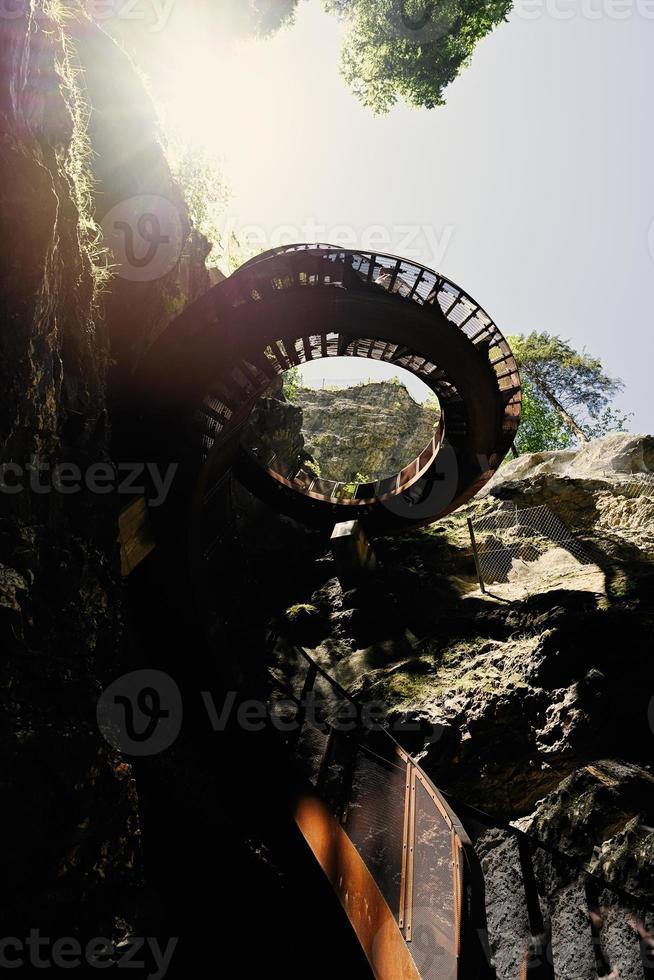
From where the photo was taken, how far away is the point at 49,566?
4.52m

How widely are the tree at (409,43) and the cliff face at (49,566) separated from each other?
46.2 feet

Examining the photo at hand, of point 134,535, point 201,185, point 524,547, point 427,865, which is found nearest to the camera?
point 427,865

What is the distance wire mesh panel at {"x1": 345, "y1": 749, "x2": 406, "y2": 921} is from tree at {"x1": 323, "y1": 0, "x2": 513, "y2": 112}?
18.8 metres

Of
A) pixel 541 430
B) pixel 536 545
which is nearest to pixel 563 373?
pixel 541 430

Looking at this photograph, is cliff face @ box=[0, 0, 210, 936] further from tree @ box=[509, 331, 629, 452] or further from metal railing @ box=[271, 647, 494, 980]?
tree @ box=[509, 331, 629, 452]

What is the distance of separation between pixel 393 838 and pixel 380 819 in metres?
0.41

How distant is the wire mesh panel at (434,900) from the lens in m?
A: 3.70

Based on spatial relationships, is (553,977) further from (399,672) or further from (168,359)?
(168,359)

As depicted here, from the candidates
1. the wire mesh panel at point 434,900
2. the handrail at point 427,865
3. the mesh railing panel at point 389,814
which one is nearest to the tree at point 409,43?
the mesh railing panel at point 389,814

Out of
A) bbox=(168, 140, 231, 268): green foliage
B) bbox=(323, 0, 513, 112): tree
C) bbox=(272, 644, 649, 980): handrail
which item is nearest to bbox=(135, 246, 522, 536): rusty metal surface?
bbox=(168, 140, 231, 268): green foliage

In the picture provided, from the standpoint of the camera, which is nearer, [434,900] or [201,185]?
[434,900]

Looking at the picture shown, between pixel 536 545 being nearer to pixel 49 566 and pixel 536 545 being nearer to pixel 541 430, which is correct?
pixel 49 566

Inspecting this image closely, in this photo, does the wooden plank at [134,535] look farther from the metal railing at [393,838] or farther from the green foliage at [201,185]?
the green foliage at [201,185]

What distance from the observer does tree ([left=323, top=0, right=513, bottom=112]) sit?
15016 millimetres
